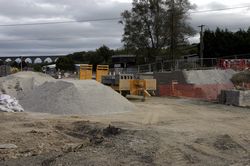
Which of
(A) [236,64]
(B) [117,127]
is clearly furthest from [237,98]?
(A) [236,64]

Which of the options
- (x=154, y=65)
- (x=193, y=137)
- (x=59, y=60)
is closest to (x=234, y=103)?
(x=193, y=137)

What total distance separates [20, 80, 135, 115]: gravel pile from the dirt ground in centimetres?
164

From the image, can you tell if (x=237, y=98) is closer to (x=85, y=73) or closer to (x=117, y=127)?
(x=117, y=127)

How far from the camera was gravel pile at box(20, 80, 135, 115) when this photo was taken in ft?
78.6

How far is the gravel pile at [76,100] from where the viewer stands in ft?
78.6

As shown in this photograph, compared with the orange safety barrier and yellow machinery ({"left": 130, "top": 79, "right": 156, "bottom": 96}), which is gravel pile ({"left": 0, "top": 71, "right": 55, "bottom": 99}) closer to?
yellow machinery ({"left": 130, "top": 79, "right": 156, "bottom": 96})

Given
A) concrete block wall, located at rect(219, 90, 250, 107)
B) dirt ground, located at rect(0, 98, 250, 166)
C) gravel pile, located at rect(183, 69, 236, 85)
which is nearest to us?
dirt ground, located at rect(0, 98, 250, 166)

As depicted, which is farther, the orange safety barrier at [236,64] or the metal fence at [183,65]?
the metal fence at [183,65]

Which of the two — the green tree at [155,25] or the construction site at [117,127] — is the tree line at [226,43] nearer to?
the green tree at [155,25]

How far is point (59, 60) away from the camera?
436 feet

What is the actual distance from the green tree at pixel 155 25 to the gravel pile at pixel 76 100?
42693mm

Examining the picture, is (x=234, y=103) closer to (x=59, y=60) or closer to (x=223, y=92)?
(x=223, y=92)

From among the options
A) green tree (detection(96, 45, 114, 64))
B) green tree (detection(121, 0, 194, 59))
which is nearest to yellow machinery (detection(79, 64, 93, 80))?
green tree (detection(121, 0, 194, 59))

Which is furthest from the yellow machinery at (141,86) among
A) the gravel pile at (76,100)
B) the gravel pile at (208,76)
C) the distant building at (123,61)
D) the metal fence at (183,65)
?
the distant building at (123,61)
